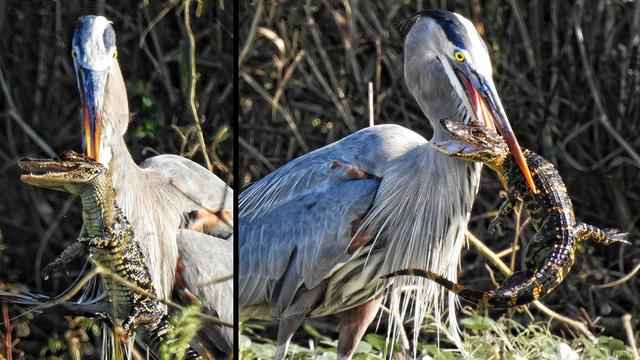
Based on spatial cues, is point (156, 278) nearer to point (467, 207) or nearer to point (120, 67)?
point (120, 67)

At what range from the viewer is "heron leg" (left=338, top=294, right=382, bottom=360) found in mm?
2639

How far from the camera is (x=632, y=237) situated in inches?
147

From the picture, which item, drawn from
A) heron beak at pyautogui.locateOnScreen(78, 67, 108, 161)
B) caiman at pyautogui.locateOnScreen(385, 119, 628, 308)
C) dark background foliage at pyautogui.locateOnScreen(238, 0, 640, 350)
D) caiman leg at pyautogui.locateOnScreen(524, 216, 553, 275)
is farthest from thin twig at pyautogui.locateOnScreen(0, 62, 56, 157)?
dark background foliage at pyautogui.locateOnScreen(238, 0, 640, 350)

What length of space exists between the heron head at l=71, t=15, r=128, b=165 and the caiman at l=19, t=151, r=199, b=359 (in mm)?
50

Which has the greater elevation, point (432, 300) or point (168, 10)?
point (168, 10)

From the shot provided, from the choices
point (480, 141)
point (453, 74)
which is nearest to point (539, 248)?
point (480, 141)

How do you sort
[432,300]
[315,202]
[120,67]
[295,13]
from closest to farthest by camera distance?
[120,67] → [315,202] → [432,300] → [295,13]

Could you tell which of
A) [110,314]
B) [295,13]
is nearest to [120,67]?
[110,314]

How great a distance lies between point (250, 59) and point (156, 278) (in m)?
1.99

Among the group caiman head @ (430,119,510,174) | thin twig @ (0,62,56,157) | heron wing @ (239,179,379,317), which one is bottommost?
heron wing @ (239,179,379,317)

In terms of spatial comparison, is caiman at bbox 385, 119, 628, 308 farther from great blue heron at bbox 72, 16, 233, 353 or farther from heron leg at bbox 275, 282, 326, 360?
great blue heron at bbox 72, 16, 233, 353

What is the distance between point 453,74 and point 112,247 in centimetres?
85

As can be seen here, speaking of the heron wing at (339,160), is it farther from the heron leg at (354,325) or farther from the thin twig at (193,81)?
the thin twig at (193,81)

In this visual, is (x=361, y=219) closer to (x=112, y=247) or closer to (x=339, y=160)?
(x=339, y=160)
